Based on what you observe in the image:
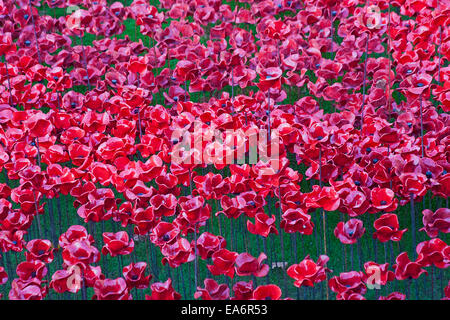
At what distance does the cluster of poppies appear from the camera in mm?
1508

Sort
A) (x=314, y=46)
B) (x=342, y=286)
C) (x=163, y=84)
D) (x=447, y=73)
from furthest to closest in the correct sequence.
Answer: (x=314, y=46) → (x=163, y=84) → (x=447, y=73) → (x=342, y=286)

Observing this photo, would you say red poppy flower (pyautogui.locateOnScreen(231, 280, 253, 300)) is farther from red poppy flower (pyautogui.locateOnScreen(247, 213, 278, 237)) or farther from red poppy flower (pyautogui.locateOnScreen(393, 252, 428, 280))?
red poppy flower (pyautogui.locateOnScreen(393, 252, 428, 280))

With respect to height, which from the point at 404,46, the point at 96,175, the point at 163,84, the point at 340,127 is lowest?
the point at 96,175


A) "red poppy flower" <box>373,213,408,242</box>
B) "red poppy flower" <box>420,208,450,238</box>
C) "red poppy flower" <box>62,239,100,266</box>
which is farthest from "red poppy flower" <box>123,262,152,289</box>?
"red poppy flower" <box>420,208,450,238</box>

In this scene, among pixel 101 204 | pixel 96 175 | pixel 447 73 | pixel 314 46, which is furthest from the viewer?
pixel 314 46

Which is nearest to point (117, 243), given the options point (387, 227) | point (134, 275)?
point (134, 275)

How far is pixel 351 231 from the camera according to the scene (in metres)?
1.55

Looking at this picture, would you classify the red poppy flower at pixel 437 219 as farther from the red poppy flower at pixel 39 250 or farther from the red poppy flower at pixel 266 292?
the red poppy flower at pixel 39 250

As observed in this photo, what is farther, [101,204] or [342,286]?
[101,204]

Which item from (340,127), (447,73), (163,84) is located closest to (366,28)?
(447,73)

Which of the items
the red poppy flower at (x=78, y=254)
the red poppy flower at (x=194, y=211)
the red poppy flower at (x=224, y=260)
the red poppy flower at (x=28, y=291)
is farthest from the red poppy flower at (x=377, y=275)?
the red poppy flower at (x=28, y=291)

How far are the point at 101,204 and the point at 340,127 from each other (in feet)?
3.24

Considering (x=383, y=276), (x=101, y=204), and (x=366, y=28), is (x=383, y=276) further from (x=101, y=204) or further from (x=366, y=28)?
(x=366, y=28)

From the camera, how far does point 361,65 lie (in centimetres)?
260
